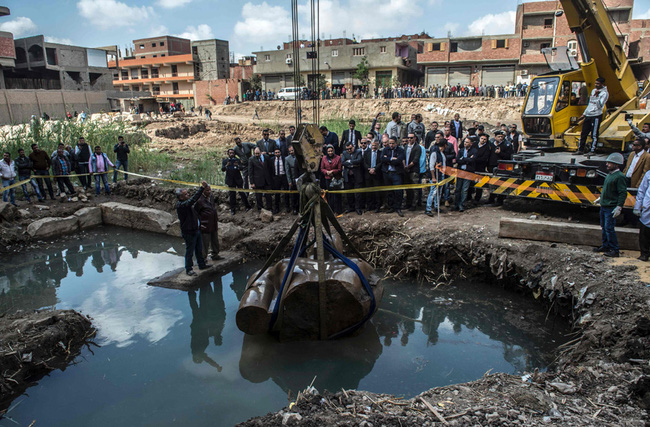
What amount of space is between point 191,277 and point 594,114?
8.35 meters

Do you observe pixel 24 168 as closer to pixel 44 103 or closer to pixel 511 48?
pixel 44 103

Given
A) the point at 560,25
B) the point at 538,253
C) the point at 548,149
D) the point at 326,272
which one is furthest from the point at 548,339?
the point at 560,25

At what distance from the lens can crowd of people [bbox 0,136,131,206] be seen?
36.6 ft

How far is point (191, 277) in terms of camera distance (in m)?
7.53

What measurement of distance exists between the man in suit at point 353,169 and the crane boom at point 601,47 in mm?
5038

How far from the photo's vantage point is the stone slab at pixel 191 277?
7407 millimetres

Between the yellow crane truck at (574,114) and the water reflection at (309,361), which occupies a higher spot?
the yellow crane truck at (574,114)

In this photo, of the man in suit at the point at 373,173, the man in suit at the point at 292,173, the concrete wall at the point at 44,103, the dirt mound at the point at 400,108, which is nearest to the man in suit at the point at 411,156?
the man in suit at the point at 373,173

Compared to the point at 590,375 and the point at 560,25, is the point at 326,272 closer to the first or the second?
the point at 590,375

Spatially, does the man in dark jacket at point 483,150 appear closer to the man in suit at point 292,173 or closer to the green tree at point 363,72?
the man in suit at point 292,173

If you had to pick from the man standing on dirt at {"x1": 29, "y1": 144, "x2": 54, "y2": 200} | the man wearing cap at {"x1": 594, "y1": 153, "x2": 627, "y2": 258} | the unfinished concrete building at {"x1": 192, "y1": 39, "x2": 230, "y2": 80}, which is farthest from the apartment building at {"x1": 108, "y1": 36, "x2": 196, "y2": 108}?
the man wearing cap at {"x1": 594, "y1": 153, "x2": 627, "y2": 258}

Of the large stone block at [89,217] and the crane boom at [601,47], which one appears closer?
the crane boom at [601,47]

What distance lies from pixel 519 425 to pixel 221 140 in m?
21.1

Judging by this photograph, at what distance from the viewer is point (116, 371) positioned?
5125 mm
